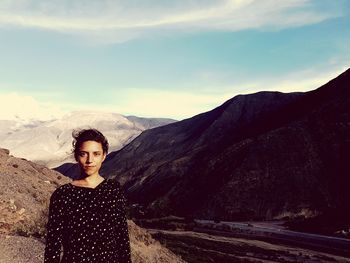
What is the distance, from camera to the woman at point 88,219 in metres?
4.39

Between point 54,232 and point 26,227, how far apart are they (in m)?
15.3

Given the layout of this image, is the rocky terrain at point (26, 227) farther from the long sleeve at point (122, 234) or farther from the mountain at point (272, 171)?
the mountain at point (272, 171)

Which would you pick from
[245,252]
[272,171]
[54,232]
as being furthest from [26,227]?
[272,171]

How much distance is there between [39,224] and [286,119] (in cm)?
11556

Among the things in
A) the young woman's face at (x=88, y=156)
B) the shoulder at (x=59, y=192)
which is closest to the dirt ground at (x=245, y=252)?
the young woman's face at (x=88, y=156)

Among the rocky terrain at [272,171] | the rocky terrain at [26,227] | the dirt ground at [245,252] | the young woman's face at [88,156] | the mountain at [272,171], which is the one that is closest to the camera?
the young woman's face at [88,156]

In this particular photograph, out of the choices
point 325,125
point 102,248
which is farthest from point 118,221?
point 325,125

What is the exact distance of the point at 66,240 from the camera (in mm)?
4438

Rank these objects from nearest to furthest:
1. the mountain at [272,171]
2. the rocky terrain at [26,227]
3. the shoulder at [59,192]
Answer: the shoulder at [59,192], the rocky terrain at [26,227], the mountain at [272,171]

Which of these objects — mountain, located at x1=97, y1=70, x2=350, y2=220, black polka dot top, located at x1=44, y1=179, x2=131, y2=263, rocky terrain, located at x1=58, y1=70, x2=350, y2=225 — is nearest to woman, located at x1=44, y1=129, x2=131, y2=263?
black polka dot top, located at x1=44, y1=179, x2=131, y2=263

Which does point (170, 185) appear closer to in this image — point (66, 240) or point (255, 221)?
point (255, 221)

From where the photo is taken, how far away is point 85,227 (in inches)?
175

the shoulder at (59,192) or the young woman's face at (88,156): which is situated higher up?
the young woman's face at (88,156)

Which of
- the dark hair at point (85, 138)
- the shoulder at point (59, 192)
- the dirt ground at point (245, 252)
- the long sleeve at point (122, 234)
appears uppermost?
Result: the dark hair at point (85, 138)
